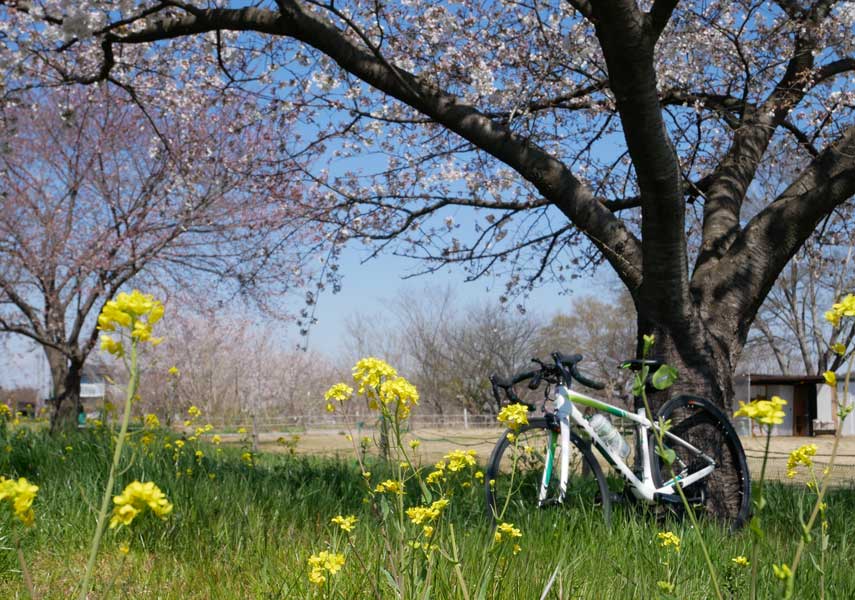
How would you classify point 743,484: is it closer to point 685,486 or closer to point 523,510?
point 685,486

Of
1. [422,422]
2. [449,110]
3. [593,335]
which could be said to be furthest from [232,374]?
[449,110]

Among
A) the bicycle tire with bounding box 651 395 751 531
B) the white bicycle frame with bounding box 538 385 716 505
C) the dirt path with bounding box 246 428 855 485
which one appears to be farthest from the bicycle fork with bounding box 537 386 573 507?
the bicycle tire with bounding box 651 395 751 531

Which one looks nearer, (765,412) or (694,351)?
(765,412)

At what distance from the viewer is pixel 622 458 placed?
13.1ft

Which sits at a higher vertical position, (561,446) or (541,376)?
(541,376)

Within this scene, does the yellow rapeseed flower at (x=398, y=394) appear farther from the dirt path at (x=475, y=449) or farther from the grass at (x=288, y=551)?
the dirt path at (x=475, y=449)

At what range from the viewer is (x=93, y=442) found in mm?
5188

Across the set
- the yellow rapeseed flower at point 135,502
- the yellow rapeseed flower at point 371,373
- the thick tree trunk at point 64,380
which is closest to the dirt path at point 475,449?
the yellow rapeseed flower at point 371,373

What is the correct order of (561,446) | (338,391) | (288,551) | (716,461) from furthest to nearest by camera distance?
(716,461)
(561,446)
(288,551)
(338,391)

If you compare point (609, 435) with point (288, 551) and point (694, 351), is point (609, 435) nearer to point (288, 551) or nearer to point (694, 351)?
point (694, 351)

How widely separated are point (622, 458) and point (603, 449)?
0.73 feet

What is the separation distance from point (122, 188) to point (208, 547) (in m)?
9.54

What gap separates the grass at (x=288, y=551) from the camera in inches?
78.4

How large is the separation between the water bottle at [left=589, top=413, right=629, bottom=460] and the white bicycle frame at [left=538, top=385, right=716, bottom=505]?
4cm
